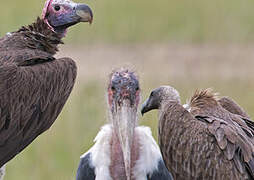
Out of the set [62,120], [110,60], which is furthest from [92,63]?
[62,120]

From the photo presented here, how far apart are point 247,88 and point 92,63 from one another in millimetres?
3960

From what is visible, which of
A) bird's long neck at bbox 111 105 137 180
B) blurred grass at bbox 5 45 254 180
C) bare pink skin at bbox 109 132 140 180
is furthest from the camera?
blurred grass at bbox 5 45 254 180

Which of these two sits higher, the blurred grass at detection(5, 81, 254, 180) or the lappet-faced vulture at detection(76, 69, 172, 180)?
the lappet-faced vulture at detection(76, 69, 172, 180)

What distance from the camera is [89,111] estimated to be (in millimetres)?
10219

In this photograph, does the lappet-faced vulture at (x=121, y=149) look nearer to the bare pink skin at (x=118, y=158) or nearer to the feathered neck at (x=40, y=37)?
the bare pink skin at (x=118, y=158)

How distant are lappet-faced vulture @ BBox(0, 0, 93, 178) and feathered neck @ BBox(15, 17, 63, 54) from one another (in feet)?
0.08

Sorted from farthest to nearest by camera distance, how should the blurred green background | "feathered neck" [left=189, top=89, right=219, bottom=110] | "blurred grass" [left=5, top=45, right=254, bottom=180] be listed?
1. the blurred green background
2. "blurred grass" [left=5, top=45, right=254, bottom=180]
3. "feathered neck" [left=189, top=89, right=219, bottom=110]

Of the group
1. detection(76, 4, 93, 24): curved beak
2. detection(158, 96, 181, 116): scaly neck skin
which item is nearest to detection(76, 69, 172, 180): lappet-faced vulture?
detection(158, 96, 181, 116): scaly neck skin

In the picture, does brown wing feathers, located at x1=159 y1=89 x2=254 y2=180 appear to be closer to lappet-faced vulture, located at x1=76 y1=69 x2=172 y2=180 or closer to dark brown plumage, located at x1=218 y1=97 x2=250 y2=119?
lappet-faced vulture, located at x1=76 y1=69 x2=172 y2=180

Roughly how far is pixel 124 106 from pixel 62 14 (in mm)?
1138

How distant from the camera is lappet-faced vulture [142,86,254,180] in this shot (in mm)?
6605

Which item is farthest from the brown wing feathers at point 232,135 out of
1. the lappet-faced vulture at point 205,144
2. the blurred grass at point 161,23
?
the blurred grass at point 161,23

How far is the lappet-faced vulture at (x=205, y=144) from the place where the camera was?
→ 661cm

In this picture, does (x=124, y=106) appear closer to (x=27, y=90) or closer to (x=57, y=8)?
(x=27, y=90)
